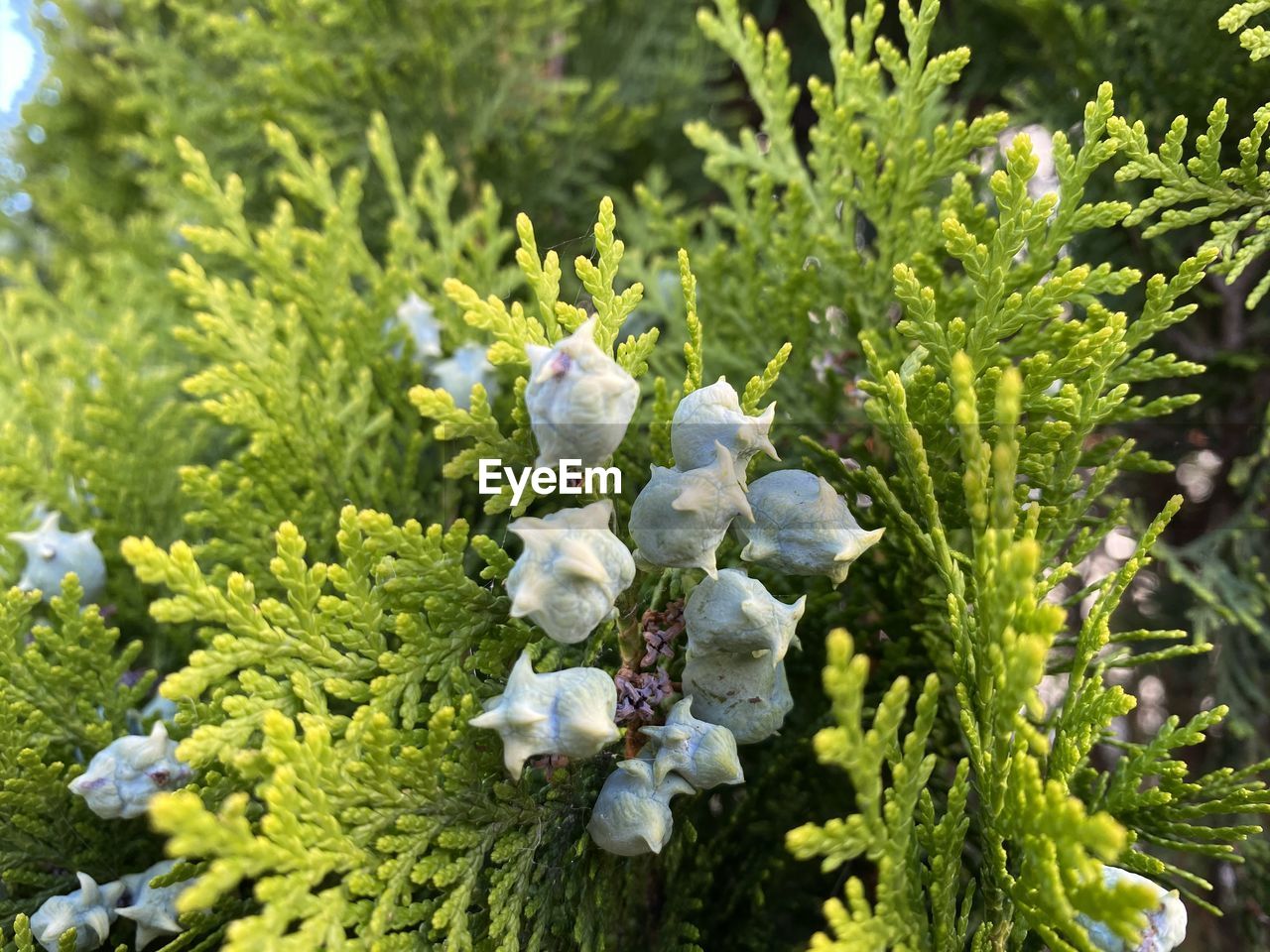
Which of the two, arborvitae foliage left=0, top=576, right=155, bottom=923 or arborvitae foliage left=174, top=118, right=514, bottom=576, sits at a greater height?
arborvitae foliage left=174, top=118, right=514, bottom=576

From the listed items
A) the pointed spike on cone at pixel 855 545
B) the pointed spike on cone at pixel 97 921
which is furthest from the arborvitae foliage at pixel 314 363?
the pointed spike on cone at pixel 855 545

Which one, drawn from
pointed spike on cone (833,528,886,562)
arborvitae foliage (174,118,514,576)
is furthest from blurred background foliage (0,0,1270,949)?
pointed spike on cone (833,528,886,562)

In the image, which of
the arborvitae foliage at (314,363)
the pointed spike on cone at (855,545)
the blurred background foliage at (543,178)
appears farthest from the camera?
the blurred background foliage at (543,178)

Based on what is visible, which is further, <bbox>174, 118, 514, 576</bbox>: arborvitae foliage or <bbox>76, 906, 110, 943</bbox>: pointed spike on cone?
<bbox>174, 118, 514, 576</bbox>: arborvitae foliage

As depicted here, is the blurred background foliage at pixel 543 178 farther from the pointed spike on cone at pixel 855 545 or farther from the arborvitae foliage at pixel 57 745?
the pointed spike on cone at pixel 855 545

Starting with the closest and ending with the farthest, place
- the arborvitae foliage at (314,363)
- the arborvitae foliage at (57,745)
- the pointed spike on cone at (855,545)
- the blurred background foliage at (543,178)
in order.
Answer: the pointed spike on cone at (855,545) < the arborvitae foliage at (57,745) < the arborvitae foliage at (314,363) < the blurred background foliage at (543,178)

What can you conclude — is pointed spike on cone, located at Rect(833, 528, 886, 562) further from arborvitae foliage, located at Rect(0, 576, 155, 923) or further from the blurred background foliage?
arborvitae foliage, located at Rect(0, 576, 155, 923)

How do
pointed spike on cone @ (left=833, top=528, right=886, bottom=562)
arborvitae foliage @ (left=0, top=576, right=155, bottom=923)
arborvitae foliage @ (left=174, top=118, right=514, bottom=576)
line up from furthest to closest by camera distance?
arborvitae foliage @ (left=174, top=118, right=514, bottom=576)
arborvitae foliage @ (left=0, top=576, right=155, bottom=923)
pointed spike on cone @ (left=833, top=528, right=886, bottom=562)

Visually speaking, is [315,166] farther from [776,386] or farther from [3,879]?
[3,879]

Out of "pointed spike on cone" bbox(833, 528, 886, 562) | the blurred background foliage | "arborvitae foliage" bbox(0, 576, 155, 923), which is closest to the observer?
"pointed spike on cone" bbox(833, 528, 886, 562)
